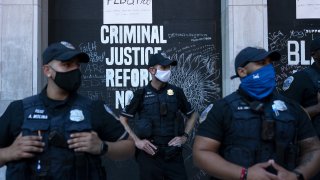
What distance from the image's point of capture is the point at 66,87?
321cm

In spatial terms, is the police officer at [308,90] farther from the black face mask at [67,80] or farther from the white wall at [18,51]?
the white wall at [18,51]

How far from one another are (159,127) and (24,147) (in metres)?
3.59

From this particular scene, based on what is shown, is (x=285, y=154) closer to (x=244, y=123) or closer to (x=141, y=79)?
(x=244, y=123)

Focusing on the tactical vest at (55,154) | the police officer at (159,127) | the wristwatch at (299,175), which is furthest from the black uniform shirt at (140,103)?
the wristwatch at (299,175)

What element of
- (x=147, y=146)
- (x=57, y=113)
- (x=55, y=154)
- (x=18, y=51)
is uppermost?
(x=18, y=51)

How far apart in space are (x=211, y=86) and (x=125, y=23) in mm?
1764

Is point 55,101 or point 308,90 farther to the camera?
point 308,90

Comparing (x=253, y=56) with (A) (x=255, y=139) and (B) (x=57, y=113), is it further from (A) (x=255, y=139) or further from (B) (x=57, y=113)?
(B) (x=57, y=113)

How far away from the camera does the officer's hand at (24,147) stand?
3002mm

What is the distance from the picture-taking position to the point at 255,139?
3129mm

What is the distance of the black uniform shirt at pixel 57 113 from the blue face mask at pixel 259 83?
0.88 meters

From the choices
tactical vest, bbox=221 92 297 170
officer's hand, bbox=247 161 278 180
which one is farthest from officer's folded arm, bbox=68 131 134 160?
officer's hand, bbox=247 161 278 180

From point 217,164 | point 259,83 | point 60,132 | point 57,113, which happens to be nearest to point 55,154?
point 60,132

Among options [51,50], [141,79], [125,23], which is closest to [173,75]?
[141,79]
